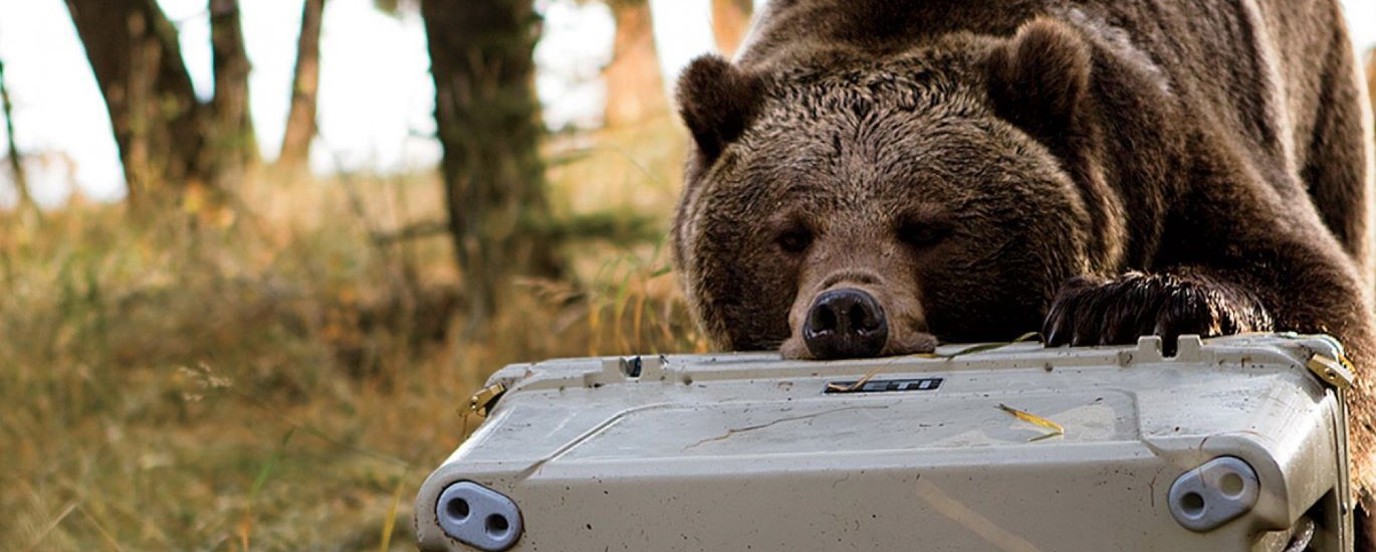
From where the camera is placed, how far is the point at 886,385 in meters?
3.16

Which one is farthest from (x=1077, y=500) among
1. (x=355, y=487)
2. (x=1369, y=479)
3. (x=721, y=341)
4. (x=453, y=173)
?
(x=453, y=173)

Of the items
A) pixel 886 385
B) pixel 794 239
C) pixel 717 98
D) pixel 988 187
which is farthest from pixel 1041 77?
pixel 886 385

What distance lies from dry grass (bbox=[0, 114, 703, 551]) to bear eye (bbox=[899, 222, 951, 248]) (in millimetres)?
1242

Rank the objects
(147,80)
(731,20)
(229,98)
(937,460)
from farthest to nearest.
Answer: (731,20) < (229,98) < (147,80) < (937,460)

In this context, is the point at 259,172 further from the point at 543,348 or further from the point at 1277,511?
the point at 1277,511

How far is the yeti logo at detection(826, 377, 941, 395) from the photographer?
3119mm

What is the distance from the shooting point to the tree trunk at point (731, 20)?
10414 mm

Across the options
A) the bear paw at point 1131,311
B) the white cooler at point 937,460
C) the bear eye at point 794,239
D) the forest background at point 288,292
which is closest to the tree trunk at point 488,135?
the forest background at point 288,292

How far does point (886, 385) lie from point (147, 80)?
8.54 metres

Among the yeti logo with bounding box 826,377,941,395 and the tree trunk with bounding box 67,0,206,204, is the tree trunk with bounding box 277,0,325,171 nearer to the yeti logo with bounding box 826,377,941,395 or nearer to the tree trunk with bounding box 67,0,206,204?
the tree trunk with bounding box 67,0,206,204

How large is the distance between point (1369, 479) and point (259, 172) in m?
8.93

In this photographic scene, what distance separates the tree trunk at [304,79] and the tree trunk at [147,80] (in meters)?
1.53

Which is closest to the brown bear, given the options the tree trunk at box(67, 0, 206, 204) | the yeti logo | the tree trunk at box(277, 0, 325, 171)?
the yeti logo

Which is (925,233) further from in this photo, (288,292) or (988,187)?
(288,292)
